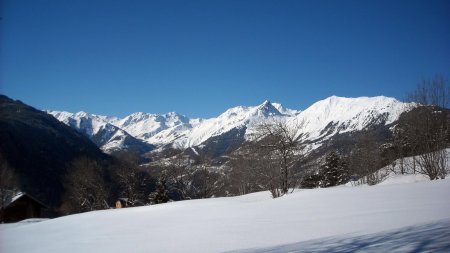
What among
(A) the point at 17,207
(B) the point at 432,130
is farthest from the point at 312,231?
(A) the point at 17,207

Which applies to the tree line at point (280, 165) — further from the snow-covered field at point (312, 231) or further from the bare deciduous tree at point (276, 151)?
the snow-covered field at point (312, 231)

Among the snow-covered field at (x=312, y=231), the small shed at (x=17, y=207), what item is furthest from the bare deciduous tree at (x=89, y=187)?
the snow-covered field at (x=312, y=231)

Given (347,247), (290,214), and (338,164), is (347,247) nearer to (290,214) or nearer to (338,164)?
(290,214)

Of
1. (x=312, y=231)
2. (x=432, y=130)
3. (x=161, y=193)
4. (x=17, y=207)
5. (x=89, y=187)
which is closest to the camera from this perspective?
(x=312, y=231)

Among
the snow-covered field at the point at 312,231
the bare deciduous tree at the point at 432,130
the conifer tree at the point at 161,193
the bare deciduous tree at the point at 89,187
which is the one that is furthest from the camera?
the conifer tree at the point at 161,193

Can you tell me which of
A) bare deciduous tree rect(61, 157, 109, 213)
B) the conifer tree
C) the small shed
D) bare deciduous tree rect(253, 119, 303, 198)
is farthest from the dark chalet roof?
bare deciduous tree rect(253, 119, 303, 198)

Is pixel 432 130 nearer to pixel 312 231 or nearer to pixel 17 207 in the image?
pixel 312 231

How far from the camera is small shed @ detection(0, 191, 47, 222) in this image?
167 ft

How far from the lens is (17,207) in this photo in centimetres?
5172

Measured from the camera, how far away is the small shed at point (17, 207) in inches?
1998

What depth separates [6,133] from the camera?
416 ft

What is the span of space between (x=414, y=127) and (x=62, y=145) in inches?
6311

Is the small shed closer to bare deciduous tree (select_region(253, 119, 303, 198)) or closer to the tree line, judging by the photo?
the tree line

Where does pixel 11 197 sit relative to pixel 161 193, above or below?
above
